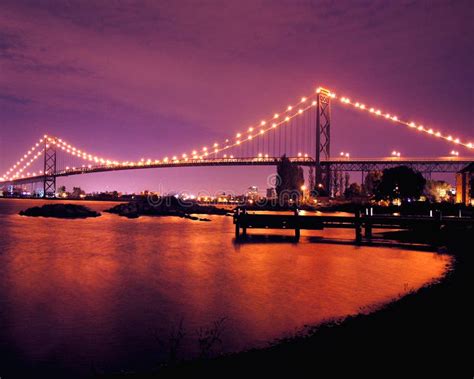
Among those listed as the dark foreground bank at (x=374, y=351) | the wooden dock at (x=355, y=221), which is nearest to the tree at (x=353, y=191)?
the wooden dock at (x=355, y=221)

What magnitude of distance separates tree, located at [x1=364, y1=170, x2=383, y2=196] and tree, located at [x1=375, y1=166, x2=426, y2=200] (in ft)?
54.4

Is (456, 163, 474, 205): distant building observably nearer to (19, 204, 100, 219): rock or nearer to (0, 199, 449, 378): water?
(0, 199, 449, 378): water

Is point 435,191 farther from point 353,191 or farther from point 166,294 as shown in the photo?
point 166,294

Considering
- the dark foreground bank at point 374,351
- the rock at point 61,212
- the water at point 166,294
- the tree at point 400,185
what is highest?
the tree at point 400,185

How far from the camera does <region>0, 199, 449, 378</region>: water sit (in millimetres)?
8258

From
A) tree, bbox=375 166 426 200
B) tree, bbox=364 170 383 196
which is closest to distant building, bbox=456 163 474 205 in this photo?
tree, bbox=375 166 426 200

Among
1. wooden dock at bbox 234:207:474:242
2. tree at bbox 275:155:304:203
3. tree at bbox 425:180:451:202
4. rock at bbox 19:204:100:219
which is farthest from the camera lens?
tree at bbox 425:180:451:202

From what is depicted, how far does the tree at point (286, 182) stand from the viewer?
2977 inches

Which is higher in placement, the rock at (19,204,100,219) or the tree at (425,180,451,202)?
the tree at (425,180,451,202)

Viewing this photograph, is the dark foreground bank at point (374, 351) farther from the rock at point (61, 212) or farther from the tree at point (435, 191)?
the tree at point (435, 191)

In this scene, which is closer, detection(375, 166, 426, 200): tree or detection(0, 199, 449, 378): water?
detection(0, 199, 449, 378): water

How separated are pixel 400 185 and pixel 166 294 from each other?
5184 cm

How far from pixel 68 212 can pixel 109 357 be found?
4941 cm

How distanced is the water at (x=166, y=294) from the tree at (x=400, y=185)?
125 feet
